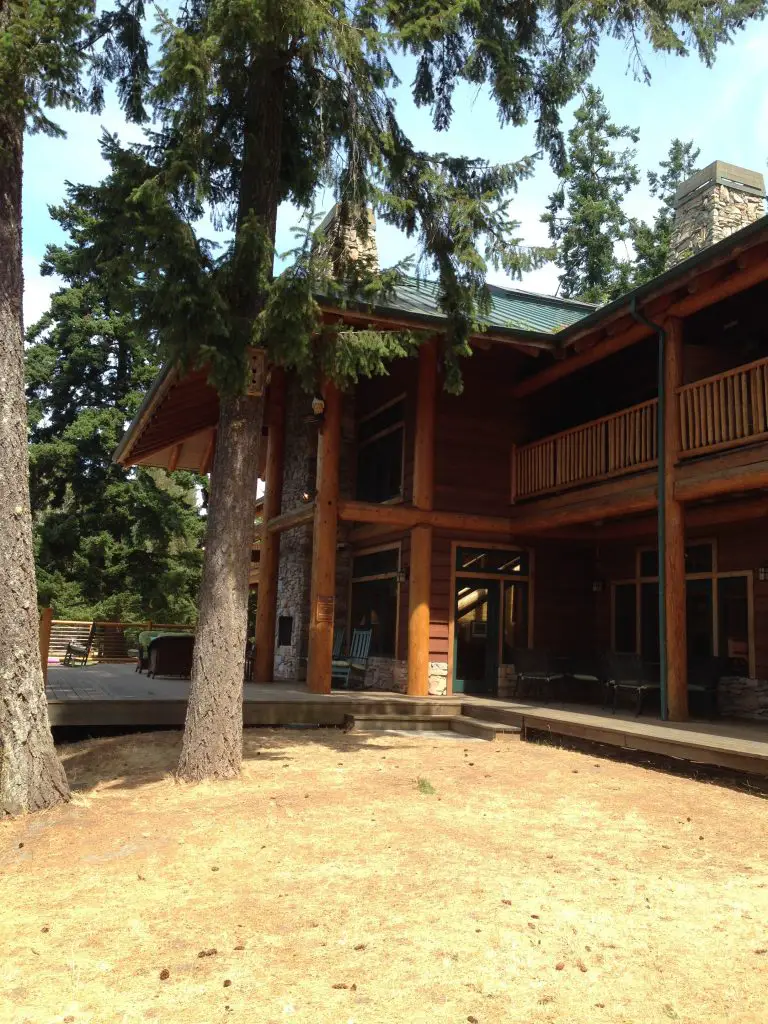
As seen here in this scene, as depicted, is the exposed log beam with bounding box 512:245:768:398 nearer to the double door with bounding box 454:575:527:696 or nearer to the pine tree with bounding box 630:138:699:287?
the double door with bounding box 454:575:527:696

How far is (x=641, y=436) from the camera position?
10523 millimetres

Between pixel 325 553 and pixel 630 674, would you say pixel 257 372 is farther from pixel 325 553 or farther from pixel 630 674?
pixel 630 674

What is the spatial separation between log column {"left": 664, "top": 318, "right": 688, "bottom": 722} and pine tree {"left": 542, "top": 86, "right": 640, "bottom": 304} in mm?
22823

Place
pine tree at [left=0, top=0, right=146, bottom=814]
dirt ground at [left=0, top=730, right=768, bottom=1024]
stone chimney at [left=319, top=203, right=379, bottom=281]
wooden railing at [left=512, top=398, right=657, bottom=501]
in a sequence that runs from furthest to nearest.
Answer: wooden railing at [left=512, top=398, right=657, bottom=501], stone chimney at [left=319, top=203, right=379, bottom=281], pine tree at [left=0, top=0, right=146, bottom=814], dirt ground at [left=0, top=730, right=768, bottom=1024]

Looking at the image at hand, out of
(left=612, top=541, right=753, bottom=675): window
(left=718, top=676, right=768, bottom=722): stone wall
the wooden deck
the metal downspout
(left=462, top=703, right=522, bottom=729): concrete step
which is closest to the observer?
the wooden deck

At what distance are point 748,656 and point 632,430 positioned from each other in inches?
126

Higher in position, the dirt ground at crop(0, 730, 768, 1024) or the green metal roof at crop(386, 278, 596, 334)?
the green metal roof at crop(386, 278, 596, 334)

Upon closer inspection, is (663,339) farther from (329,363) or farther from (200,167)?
(200,167)

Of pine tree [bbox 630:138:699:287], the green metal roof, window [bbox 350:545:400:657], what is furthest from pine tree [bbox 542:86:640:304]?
window [bbox 350:545:400:657]

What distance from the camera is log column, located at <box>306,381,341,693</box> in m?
11.5

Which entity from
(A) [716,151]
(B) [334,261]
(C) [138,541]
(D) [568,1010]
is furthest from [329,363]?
(A) [716,151]

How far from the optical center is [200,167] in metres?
7.32

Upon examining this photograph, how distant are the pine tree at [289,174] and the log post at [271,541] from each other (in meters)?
7.00

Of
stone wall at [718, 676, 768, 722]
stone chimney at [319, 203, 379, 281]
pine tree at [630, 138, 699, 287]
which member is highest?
pine tree at [630, 138, 699, 287]
